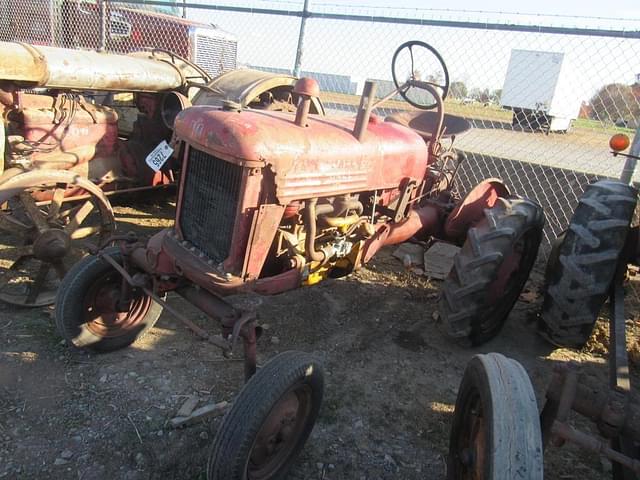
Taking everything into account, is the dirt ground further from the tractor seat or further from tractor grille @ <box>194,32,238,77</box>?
tractor grille @ <box>194,32,238,77</box>

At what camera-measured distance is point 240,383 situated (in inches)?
113

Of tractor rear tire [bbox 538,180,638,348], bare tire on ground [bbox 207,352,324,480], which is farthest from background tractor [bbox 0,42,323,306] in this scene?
tractor rear tire [bbox 538,180,638,348]

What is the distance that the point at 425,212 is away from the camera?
12.3 ft

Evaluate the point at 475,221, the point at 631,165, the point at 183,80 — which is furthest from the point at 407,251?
the point at 183,80

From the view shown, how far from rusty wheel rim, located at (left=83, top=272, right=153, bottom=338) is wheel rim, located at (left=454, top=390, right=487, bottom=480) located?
1941mm

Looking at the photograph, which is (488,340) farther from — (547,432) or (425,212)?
(547,432)

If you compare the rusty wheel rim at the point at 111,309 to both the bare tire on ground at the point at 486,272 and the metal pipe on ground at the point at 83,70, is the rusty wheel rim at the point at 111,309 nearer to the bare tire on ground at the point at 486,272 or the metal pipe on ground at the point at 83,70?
the metal pipe on ground at the point at 83,70

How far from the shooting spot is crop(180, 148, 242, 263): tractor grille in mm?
2381

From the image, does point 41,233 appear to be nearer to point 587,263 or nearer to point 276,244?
point 276,244

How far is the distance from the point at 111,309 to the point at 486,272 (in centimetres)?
223

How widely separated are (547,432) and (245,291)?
142 centimetres

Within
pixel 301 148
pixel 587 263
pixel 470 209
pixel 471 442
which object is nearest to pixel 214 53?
pixel 470 209

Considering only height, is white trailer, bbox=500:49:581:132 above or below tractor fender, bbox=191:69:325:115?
above

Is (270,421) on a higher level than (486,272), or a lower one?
lower
